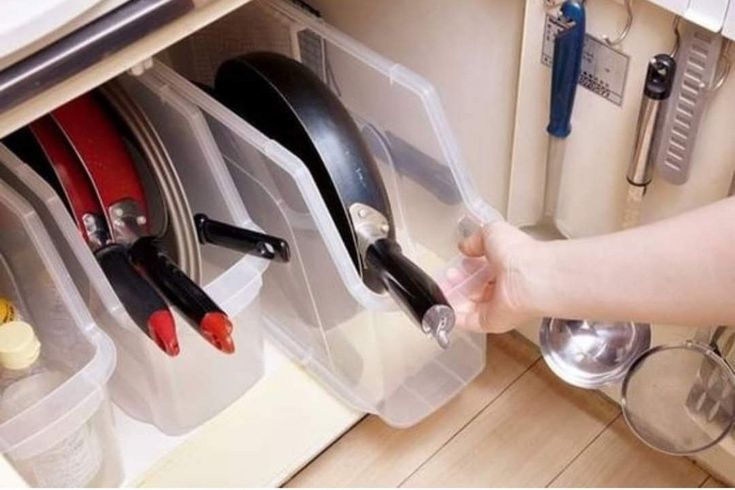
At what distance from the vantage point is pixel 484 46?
3.00ft

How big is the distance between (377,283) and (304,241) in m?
0.07

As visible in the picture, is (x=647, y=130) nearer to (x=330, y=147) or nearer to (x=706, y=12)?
(x=706, y=12)

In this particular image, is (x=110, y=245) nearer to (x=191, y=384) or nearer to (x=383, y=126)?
(x=191, y=384)

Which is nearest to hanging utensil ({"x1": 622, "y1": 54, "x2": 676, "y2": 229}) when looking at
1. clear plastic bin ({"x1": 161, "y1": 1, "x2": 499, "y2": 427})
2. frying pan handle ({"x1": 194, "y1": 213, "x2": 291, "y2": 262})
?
clear plastic bin ({"x1": 161, "y1": 1, "x2": 499, "y2": 427})

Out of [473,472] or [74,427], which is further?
[473,472]

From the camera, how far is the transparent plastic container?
2.65 feet

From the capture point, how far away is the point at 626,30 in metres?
0.78

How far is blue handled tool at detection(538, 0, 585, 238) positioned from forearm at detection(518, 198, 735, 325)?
0.44 ft

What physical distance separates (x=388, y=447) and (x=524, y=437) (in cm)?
15

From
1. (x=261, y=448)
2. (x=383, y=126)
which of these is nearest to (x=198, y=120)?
(x=383, y=126)

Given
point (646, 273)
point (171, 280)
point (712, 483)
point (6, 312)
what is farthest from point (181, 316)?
point (712, 483)

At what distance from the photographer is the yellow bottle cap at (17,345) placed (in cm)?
75

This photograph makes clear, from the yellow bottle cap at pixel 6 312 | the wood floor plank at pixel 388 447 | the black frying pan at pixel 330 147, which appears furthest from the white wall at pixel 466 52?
the yellow bottle cap at pixel 6 312

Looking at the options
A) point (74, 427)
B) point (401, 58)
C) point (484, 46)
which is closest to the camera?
point (74, 427)
